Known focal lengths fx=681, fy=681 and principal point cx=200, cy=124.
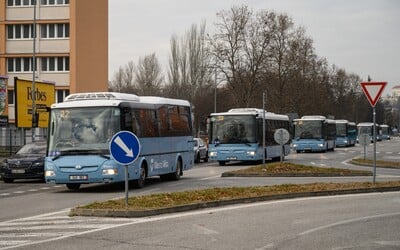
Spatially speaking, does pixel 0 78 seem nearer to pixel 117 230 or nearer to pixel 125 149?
pixel 125 149

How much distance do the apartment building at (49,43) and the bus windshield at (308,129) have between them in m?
24.8

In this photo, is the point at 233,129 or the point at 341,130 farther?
the point at 341,130

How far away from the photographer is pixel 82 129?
19.8 meters

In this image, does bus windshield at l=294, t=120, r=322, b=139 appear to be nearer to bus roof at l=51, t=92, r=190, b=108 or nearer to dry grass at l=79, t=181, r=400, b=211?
dry grass at l=79, t=181, r=400, b=211

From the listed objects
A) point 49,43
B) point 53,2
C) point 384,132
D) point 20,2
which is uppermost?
point 20,2

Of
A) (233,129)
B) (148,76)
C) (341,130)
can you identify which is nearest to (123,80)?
(148,76)

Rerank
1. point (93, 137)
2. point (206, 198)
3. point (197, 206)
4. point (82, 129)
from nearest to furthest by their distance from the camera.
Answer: point (197, 206)
point (206, 198)
point (93, 137)
point (82, 129)

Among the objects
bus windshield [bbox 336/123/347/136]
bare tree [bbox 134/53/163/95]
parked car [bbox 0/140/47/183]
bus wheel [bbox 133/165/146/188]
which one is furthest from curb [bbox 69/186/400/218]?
bare tree [bbox 134/53/163/95]

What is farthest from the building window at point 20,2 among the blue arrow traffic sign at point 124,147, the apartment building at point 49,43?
the blue arrow traffic sign at point 124,147

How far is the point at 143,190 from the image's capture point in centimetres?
2059

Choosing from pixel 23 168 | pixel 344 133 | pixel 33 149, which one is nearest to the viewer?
pixel 23 168

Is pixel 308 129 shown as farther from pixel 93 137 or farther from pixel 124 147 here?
pixel 124 147

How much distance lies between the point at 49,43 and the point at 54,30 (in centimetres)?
162

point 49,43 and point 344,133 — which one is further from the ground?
point 49,43
